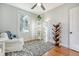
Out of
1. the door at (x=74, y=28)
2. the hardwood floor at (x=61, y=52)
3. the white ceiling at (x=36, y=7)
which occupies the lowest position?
the hardwood floor at (x=61, y=52)

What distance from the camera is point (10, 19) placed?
2053 mm

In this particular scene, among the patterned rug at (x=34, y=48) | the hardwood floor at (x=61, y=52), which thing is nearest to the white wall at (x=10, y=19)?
the patterned rug at (x=34, y=48)

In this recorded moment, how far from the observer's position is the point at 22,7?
2051 millimetres

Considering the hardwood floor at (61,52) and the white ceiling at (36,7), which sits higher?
the white ceiling at (36,7)

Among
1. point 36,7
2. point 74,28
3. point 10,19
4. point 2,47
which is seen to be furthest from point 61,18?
point 2,47

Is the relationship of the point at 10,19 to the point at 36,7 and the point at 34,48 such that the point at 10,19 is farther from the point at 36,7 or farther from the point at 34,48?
the point at 34,48

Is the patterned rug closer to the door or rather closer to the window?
the window

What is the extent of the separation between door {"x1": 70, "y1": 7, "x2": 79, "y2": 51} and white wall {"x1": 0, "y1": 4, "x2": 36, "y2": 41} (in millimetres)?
779

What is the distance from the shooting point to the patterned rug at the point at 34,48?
2.04 m

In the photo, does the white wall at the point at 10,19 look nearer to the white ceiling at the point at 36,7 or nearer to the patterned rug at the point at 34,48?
the white ceiling at the point at 36,7

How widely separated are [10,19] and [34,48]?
0.76m

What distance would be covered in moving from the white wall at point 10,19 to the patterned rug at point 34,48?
19 cm

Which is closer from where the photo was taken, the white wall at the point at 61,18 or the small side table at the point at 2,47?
the small side table at the point at 2,47

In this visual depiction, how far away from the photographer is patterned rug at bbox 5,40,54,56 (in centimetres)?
204
